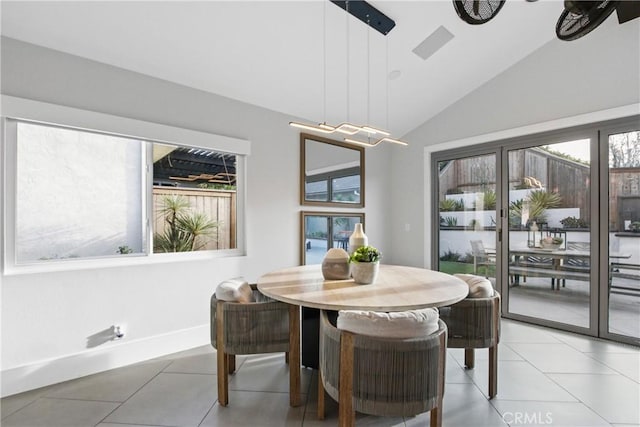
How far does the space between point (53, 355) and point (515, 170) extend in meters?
4.66

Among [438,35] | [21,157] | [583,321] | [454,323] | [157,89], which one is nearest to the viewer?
[454,323]

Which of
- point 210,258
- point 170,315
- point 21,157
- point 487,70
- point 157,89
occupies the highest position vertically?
point 487,70

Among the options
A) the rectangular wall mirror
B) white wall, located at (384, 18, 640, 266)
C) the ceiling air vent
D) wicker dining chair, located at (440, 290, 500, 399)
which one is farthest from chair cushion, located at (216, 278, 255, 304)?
white wall, located at (384, 18, 640, 266)

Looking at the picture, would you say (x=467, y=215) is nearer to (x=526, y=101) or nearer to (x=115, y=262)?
(x=526, y=101)

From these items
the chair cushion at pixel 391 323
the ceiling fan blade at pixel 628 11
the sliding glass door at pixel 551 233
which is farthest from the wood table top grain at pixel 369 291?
the ceiling fan blade at pixel 628 11

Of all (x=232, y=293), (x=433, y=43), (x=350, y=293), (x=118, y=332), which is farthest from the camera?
(x=433, y=43)

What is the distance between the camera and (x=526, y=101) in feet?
11.6

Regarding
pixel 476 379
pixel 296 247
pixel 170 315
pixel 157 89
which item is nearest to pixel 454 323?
pixel 476 379

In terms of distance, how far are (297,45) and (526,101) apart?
8.41 feet

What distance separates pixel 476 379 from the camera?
2338mm

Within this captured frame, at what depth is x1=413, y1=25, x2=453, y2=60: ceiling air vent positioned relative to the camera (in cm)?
302

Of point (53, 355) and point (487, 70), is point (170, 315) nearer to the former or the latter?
point (53, 355)

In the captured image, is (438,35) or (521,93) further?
(521,93)

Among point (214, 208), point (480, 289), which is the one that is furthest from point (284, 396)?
point (214, 208)
